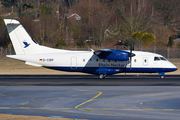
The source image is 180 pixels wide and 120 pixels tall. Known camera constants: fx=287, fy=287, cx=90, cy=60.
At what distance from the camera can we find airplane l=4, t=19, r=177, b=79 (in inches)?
1262

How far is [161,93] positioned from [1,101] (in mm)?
12064

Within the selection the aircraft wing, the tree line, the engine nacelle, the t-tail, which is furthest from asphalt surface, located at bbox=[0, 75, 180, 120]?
the tree line

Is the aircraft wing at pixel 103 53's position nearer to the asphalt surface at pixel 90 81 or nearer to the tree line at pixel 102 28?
the asphalt surface at pixel 90 81

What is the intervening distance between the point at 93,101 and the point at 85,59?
532 inches

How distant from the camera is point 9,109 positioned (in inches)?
667

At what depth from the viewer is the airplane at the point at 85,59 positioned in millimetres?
32062

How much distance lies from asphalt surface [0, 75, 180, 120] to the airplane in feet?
17.9

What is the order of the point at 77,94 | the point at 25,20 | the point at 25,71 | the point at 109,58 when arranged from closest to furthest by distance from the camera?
1. the point at 77,94
2. the point at 109,58
3. the point at 25,71
4. the point at 25,20

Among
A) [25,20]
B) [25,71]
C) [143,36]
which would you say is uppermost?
[25,20]

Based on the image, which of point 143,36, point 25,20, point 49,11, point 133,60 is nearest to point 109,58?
point 133,60

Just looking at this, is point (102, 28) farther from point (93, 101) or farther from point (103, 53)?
point (93, 101)

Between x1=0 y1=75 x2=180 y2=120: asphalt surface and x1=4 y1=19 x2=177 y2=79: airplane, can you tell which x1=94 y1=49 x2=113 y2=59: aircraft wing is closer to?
x1=4 y1=19 x2=177 y2=79: airplane

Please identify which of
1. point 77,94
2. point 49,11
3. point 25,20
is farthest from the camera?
point 49,11

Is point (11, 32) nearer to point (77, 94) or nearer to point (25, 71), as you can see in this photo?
point (25, 71)
